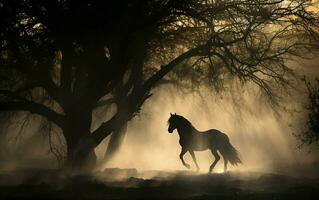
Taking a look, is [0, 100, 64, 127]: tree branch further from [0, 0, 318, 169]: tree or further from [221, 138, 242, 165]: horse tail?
[221, 138, 242, 165]: horse tail

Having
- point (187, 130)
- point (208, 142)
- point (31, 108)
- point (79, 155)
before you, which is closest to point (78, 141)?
point (79, 155)

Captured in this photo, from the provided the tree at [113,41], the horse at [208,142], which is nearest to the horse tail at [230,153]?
the horse at [208,142]

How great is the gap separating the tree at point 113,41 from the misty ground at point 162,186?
3144 mm

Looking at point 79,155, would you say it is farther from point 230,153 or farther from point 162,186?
point 162,186

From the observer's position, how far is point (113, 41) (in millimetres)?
25031

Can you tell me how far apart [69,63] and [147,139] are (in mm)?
26008

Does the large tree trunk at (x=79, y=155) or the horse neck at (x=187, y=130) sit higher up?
the horse neck at (x=187, y=130)

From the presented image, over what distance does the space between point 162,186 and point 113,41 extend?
23.0ft

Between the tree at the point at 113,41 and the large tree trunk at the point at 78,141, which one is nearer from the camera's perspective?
the tree at the point at 113,41

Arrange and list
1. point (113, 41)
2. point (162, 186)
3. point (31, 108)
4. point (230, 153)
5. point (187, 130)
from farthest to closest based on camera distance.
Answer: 1. point (187, 130)
2. point (31, 108)
3. point (230, 153)
4. point (113, 41)
5. point (162, 186)

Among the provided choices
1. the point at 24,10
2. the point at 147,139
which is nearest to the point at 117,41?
the point at 24,10

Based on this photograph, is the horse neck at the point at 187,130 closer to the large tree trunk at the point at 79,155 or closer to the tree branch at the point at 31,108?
the large tree trunk at the point at 79,155

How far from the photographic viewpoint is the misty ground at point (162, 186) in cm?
1830

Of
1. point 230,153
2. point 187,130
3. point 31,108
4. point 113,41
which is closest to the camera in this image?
point 113,41
